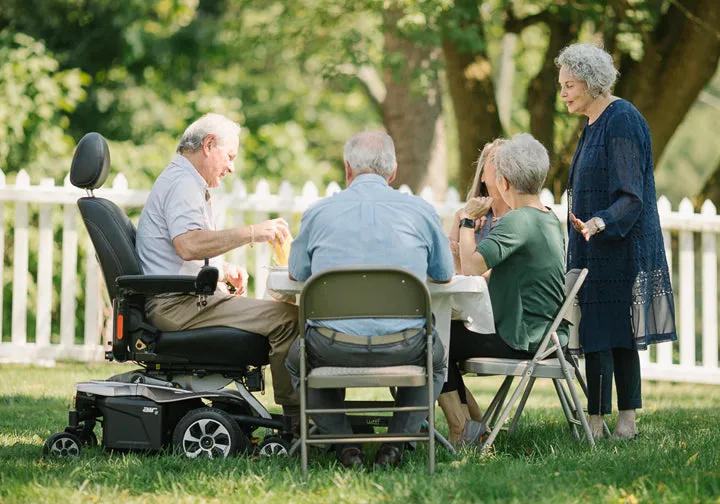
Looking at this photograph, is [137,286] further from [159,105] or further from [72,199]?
[159,105]

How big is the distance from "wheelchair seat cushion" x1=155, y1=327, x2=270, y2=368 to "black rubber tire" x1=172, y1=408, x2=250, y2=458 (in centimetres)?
23

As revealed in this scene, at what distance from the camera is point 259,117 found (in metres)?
17.2

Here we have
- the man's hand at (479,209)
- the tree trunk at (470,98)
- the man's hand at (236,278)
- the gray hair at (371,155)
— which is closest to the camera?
the gray hair at (371,155)

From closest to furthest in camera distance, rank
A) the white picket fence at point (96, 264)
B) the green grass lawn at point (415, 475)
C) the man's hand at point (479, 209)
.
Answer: the green grass lawn at point (415, 475), the man's hand at point (479, 209), the white picket fence at point (96, 264)

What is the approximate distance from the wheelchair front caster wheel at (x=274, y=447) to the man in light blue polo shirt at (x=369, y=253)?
0.92 ft

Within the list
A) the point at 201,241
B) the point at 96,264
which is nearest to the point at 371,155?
the point at 201,241

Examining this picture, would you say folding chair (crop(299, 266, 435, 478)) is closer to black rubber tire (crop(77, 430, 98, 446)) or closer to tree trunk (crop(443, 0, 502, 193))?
black rubber tire (crop(77, 430, 98, 446))

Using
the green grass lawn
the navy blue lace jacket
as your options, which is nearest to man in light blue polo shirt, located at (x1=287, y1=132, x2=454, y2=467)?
the green grass lawn

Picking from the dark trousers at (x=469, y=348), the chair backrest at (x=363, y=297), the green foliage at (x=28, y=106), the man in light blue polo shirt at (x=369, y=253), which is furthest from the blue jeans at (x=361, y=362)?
the green foliage at (x=28, y=106)

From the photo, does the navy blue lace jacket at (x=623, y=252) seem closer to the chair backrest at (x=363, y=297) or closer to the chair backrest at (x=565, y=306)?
the chair backrest at (x=565, y=306)

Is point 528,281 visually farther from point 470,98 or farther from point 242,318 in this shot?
point 470,98

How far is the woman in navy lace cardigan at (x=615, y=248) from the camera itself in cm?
501

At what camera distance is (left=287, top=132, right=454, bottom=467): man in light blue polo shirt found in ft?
13.7

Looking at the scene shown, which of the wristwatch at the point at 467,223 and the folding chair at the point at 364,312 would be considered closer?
the folding chair at the point at 364,312
